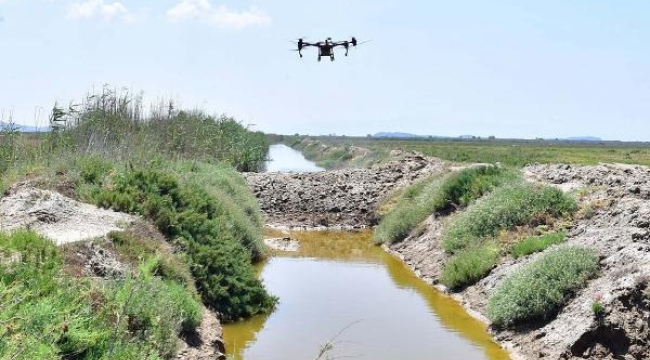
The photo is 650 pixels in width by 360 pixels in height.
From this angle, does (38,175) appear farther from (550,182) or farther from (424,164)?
(424,164)

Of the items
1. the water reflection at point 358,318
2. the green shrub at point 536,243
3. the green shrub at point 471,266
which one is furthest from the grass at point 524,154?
the green shrub at point 536,243

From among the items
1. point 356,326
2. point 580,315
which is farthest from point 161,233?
point 580,315

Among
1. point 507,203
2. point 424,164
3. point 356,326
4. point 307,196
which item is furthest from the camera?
point 424,164

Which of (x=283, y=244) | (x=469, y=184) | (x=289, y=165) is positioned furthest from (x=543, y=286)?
(x=289, y=165)

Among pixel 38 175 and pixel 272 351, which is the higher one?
pixel 38 175

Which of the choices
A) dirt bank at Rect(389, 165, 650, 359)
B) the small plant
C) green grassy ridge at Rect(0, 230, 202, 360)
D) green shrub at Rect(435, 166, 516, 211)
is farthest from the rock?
the small plant

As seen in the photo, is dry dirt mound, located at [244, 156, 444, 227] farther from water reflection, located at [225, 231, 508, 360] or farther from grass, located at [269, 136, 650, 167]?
water reflection, located at [225, 231, 508, 360]

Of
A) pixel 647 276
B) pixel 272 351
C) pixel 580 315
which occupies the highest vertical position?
pixel 647 276
